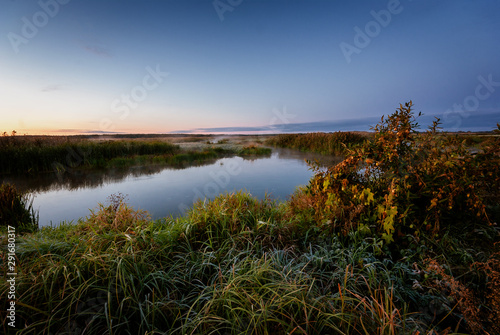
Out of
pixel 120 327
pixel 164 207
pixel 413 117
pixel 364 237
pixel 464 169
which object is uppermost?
pixel 413 117

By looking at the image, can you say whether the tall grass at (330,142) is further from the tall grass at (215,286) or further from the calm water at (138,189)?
the tall grass at (215,286)

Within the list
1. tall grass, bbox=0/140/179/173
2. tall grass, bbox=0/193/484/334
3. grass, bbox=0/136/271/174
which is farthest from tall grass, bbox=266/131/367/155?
tall grass, bbox=0/140/179/173

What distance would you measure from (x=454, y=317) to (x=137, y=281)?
132 inches

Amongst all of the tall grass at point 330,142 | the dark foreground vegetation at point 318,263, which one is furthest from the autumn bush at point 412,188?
the tall grass at point 330,142

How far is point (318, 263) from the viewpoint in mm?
2768

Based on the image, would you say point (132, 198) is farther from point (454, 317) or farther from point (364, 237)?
point (454, 317)

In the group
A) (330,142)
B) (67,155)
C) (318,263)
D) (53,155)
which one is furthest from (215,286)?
(330,142)

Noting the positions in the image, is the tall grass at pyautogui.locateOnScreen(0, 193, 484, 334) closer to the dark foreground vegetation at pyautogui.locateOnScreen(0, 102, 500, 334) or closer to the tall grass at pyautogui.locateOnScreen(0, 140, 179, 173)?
the dark foreground vegetation at pyautogui.locateOnScreen(0, 102, 500, 334)

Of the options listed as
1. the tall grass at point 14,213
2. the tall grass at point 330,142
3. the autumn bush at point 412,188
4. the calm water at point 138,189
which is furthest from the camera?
the tall grass at point 330,142

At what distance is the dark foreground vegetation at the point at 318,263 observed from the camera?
1871 mm

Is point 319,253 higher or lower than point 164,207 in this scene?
higher

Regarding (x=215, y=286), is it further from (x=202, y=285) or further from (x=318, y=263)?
(x=318, y=263)

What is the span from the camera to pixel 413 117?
10.6 ft

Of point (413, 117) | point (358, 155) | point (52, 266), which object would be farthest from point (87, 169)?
point (413, 117)
